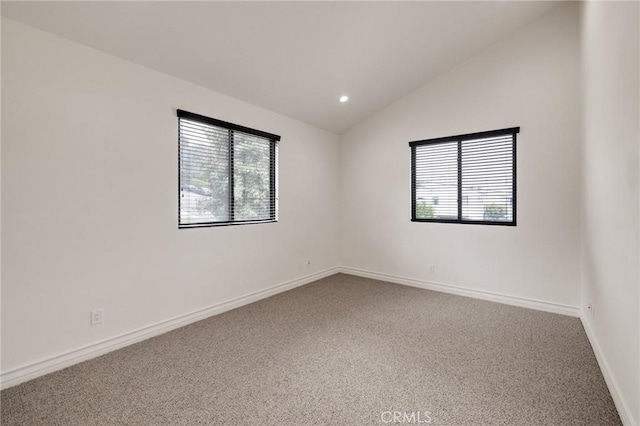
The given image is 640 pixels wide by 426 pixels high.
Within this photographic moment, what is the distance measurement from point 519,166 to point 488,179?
363 millimetres

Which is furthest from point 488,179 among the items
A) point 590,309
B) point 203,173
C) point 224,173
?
point 203,173

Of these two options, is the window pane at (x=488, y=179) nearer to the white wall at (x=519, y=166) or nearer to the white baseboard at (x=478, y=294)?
the white wall at (x=519, y=166)

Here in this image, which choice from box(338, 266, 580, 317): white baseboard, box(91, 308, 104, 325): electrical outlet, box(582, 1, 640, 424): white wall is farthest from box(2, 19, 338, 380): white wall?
box(582, 1, 640, 424): white wall

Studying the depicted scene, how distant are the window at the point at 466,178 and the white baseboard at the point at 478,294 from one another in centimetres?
89

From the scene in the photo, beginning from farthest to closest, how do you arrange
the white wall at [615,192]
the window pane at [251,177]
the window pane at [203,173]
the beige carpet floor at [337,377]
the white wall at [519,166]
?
the window pane at [251,177], the white wall at [519,166], the window pane at [203,173], the beige carpet floor at [337,377], the white wall at [615,192]

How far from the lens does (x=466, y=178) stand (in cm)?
405

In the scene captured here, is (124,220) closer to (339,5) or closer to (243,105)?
(243,105)

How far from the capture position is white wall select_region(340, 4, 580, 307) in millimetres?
3328

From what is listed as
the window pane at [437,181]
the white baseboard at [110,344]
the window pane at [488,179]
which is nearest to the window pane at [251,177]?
the white baseboard at [110,344]

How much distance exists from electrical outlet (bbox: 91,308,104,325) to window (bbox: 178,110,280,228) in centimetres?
95

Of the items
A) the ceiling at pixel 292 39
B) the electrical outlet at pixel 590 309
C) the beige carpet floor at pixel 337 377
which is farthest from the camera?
the electrical outlet at pixel 590 309

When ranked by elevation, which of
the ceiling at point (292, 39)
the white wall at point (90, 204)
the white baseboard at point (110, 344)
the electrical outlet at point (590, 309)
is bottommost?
the white baseboard at point (110, 344)

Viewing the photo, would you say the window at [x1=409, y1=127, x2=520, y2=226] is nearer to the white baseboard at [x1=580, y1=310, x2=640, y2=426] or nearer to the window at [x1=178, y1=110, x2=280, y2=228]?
the white baseboard at [x1=580, y1=310, x2=640, y2=426]

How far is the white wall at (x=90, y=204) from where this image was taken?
2.07m
